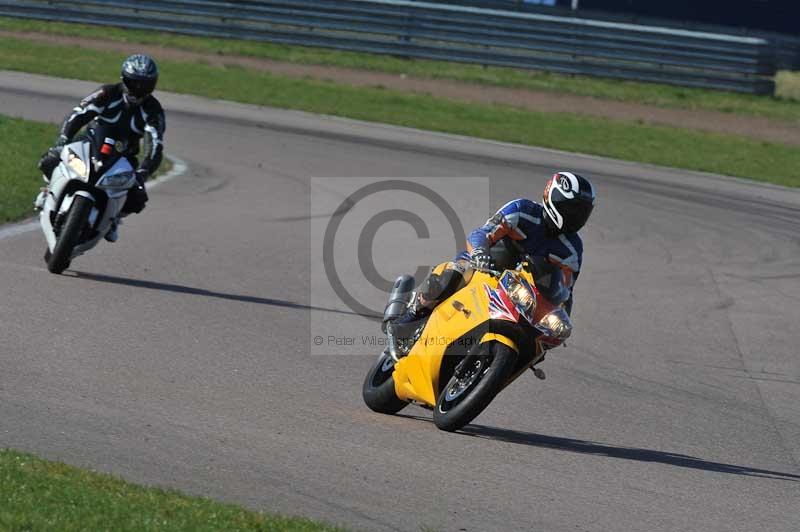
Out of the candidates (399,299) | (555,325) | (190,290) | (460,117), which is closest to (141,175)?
(190,290)

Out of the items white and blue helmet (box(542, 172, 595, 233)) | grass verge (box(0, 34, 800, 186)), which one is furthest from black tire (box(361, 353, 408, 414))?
grass verge (box(0, 34, 800, 186))

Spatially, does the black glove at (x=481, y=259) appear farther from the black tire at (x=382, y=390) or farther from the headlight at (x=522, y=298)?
the black tire at (x=382, y=390)

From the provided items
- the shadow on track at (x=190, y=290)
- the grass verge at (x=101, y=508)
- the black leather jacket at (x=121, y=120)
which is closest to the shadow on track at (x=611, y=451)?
the grass verge at (x=101, y=508)

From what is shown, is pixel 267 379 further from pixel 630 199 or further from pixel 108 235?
pixel 630 199

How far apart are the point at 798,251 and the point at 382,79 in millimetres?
14367

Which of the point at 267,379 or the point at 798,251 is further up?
the point at 267,379

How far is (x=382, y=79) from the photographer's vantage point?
27.9 meters

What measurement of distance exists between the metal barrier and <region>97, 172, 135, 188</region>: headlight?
18.5 metres

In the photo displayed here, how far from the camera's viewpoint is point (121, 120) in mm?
10680

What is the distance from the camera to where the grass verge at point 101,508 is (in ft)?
16.0

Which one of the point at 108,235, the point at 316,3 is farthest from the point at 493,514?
the point at 316,3

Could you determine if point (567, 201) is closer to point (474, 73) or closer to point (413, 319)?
point (413, 319)

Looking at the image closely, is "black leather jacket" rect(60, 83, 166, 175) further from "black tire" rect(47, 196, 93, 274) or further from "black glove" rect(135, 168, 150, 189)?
"black tire" rect(47, 196, 93, 274)

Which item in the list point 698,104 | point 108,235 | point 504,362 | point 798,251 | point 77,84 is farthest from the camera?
point 698,104
